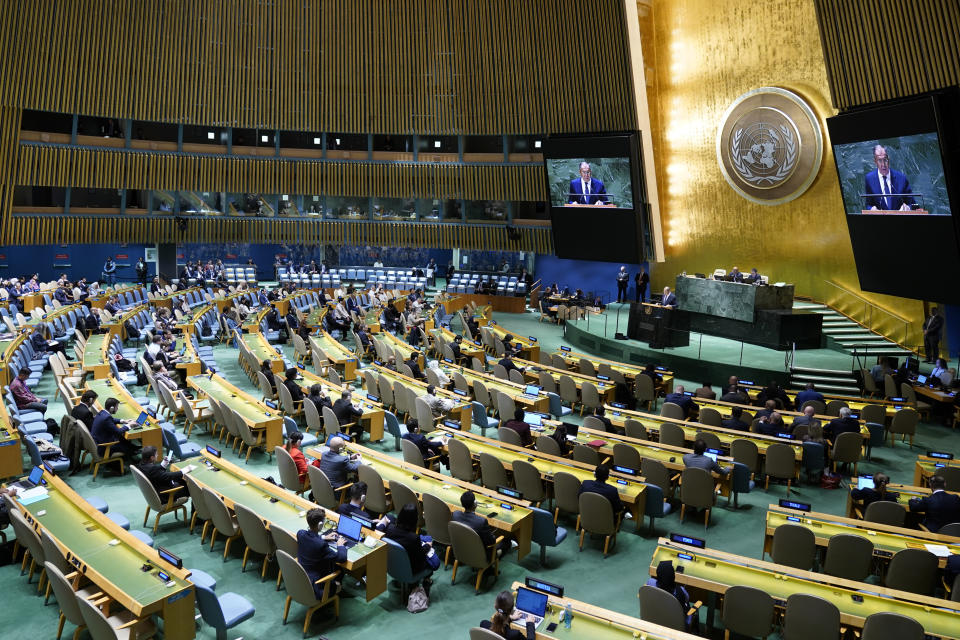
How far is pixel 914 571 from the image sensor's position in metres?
6.35

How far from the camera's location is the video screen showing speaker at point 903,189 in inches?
537

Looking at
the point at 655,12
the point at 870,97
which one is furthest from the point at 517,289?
the point at 870,97

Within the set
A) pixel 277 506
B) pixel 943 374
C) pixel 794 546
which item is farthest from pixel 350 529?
pixel 943 374

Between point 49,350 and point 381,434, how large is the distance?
941cm

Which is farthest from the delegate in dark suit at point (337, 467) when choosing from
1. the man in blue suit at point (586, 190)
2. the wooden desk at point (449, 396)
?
the man in blue suit at point (586, 190)

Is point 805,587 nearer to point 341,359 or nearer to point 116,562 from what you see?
point 116,562

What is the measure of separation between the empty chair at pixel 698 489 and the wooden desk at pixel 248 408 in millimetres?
5859

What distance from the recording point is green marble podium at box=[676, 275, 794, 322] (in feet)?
57.1

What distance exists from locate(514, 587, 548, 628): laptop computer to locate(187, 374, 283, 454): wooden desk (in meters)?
6.17

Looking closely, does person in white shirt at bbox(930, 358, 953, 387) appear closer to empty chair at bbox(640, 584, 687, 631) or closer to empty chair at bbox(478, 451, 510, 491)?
empty chair at bbox(478, 451, 510, 491)

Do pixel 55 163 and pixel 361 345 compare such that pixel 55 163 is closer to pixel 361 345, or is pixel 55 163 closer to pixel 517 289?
pixel 361 345

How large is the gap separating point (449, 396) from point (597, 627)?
276 inches

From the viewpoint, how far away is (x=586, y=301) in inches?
979

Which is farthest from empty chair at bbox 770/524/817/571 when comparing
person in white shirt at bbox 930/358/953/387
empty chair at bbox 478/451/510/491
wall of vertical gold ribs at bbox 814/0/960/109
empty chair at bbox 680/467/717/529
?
wall of vertical gold ribs at bbox 814/0/960/109
